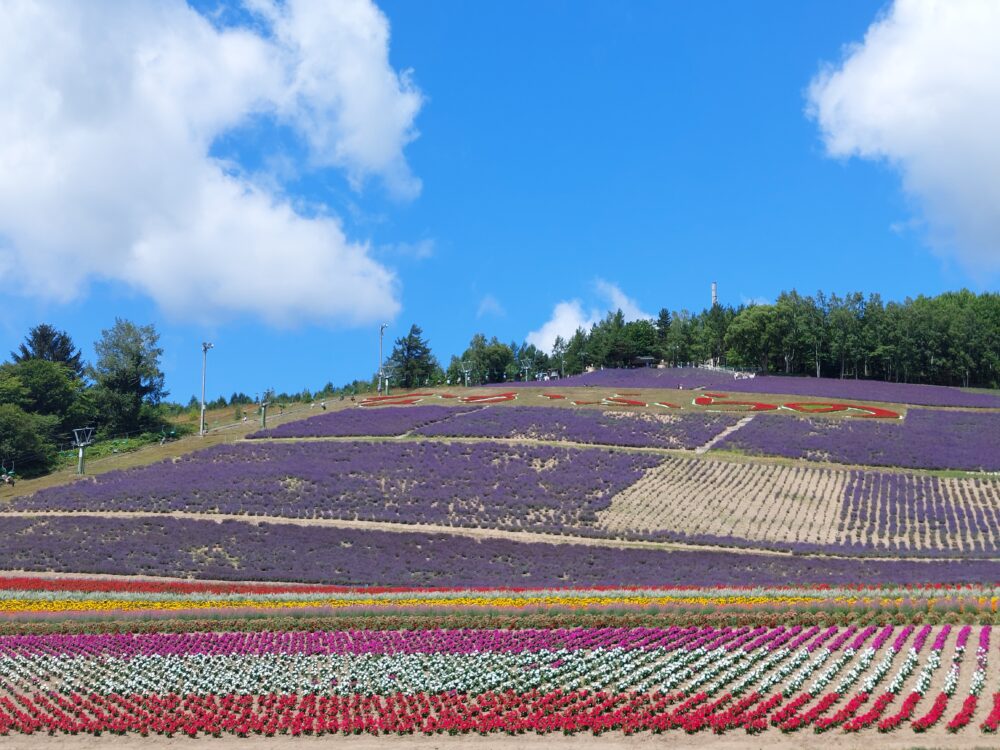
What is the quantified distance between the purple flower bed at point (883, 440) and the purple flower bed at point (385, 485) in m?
9.90

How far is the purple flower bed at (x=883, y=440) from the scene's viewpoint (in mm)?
63219

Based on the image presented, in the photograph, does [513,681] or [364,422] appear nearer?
[513,681]

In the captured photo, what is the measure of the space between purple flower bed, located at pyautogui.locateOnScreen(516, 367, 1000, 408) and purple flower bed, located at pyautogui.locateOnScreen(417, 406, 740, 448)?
1896 centimetres

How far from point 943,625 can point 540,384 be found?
80.1m

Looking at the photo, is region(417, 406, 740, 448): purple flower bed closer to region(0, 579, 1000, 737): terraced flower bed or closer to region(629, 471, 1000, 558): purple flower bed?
region(629, 471, 1000, 558): purple flower bed

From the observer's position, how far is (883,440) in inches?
2670

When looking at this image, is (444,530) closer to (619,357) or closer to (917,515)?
(917,515)

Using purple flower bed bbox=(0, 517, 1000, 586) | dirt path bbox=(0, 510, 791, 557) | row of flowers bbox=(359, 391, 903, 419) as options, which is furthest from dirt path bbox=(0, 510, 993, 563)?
row of flowers bbox=(359, 391, 903, 419)

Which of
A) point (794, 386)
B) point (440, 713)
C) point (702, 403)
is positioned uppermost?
point (794, 386)

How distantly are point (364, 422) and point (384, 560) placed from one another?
34095 millimetres

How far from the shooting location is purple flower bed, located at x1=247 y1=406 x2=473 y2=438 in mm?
75312

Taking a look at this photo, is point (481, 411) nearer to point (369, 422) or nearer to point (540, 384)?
point (369, 422)

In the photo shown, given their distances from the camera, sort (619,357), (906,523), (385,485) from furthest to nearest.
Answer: (619,357) < (385,485) < (906,523)

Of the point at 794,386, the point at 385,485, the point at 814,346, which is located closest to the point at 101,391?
the point at 385,485
